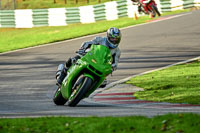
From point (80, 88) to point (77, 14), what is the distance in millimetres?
24386

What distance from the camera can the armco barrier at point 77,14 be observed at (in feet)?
108

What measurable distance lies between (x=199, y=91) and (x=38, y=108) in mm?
3943

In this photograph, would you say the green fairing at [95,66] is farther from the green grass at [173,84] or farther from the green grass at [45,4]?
the green grass at [45,4]

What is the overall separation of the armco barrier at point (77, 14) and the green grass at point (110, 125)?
2454 cm

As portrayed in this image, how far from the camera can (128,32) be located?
26.1 m

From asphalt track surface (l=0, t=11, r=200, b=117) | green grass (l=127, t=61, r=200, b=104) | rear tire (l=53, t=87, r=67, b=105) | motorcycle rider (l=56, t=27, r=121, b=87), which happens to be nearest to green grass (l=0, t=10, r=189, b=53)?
asphalt track surface (l=0, t=11, r=200, b=117)

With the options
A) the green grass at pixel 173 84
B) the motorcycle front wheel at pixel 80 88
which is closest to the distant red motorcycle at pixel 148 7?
the green grass at pixel 173 84

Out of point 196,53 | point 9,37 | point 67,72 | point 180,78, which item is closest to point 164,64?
point 196,53

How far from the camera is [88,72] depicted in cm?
1090

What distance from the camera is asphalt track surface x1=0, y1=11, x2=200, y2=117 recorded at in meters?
10.9

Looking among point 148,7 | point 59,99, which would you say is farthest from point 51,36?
point 59,99

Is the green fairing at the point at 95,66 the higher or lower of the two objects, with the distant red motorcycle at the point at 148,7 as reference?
higher

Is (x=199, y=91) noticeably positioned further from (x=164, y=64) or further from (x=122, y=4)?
(x=122, y=4)

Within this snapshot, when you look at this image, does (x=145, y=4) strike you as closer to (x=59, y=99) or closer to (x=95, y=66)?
(x=59, y=99)
